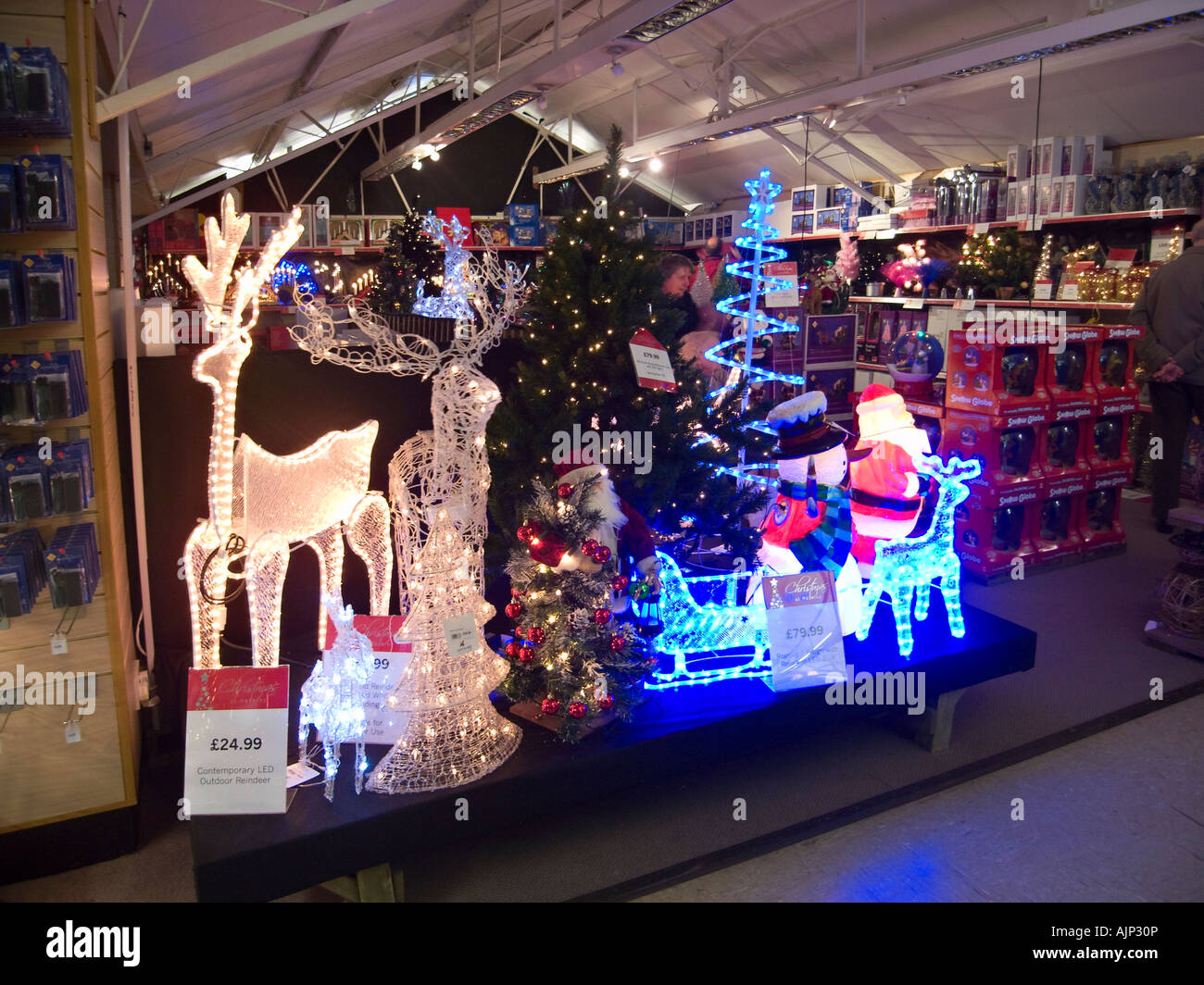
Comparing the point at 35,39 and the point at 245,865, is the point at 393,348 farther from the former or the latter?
the point at 245,865

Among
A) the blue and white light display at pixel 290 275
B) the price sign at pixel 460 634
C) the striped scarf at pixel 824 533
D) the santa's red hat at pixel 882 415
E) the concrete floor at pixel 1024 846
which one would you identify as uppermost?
the blue and white light display at pixel 290 275

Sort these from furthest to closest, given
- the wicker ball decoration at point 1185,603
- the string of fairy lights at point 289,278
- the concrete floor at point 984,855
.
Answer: the string of fairy lights at point 289,278 < the wicker ball decoration at point 1185,603 < the concrete floor at point 984,855

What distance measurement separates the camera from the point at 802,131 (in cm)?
841

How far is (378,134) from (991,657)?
10.3 m

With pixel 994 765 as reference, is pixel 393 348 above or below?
above

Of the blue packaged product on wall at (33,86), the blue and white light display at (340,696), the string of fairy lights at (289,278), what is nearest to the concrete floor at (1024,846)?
the blue and white light display at (340,696)

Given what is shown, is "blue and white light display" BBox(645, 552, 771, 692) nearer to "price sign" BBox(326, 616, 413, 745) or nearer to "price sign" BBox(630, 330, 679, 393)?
"price sign" BBox(630, 330, 679, 393)

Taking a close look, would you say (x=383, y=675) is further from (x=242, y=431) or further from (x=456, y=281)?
(x=242, y=431)

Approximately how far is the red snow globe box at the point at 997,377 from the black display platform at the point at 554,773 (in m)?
1.69

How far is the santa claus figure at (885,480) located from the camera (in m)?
3.00

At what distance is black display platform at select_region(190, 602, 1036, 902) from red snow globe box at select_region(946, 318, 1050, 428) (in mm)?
1693

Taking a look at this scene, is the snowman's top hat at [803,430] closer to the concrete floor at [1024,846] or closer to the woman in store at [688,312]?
the woman in store at [688,312]

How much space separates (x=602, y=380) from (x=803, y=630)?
0.95 meters
